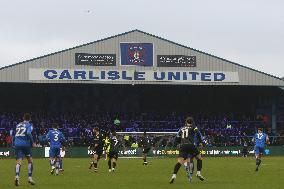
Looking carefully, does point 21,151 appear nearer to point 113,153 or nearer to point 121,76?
point 113,153

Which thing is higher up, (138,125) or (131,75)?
(131,75)

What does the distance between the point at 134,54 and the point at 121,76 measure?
2.34m

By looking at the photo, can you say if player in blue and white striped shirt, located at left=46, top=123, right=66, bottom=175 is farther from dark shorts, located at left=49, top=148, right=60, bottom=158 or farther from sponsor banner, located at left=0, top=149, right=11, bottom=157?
sponsor banner, located at left=0, top=149, right=11, bottom=157

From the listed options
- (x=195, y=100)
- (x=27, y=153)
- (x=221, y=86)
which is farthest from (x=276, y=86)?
(x=27, y=153)

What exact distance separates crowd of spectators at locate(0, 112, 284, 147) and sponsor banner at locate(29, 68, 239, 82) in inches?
193

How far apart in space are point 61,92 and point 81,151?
13627 millimetres

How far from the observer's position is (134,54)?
65.7 m

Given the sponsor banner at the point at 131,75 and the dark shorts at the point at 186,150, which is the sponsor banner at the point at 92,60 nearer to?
the sponsor banner at the point at 131,75

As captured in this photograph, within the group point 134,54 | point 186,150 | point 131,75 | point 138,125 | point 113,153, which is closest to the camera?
point 186,150

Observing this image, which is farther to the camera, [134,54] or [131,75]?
[134,54]

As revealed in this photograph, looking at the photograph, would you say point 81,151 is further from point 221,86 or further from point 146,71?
point 221,86

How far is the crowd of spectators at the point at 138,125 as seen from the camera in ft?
214

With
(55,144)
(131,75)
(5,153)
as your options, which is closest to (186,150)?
(55,144)

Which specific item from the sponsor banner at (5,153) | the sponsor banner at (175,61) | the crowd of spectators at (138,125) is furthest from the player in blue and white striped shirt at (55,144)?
the sponsor banner at (175,61)
